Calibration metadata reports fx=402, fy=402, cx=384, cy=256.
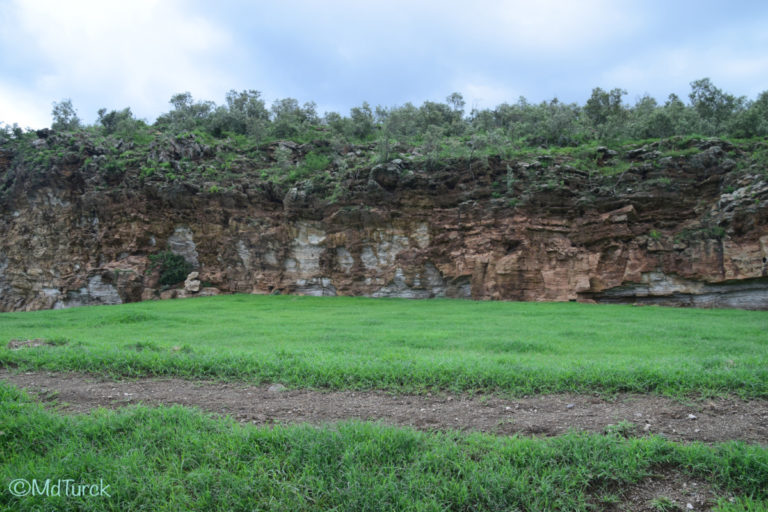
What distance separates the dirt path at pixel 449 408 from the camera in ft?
15.3

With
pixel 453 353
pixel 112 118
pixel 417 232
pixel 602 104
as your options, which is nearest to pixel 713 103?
pixel 602 104

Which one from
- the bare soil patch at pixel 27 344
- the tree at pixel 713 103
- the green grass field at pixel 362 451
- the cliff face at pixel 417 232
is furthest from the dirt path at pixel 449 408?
the tree at pixel 713 103

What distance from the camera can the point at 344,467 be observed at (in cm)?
373

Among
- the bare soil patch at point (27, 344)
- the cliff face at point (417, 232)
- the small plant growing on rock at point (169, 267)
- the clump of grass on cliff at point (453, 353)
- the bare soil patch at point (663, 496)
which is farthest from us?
the small plant growing on rock at point (169, 267)

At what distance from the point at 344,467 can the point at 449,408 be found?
2.10 meters

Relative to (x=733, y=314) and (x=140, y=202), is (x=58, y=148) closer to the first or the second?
(x=140, y=202)

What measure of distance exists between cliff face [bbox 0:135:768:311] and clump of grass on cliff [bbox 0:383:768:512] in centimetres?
2286

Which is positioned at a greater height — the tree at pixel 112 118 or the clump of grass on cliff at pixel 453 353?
the tree at pixel 112 118

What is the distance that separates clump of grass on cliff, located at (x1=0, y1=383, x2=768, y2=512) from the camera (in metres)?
3.40

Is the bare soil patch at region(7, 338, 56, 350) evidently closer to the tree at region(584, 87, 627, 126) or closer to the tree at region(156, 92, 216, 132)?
the tree at region(156, 92, 216, 132)

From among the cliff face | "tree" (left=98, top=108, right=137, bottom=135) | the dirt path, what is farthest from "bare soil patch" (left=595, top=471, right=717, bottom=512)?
"tree" (left=98, top=108, right=137, bottom=135)

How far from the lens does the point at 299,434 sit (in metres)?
4.27

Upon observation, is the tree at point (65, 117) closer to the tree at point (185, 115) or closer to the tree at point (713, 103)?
the tree at point (185, 115)

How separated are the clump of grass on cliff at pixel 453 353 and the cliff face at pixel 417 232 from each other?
723 cm
